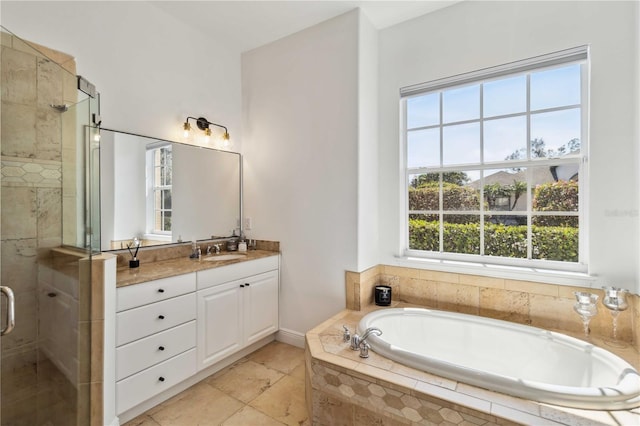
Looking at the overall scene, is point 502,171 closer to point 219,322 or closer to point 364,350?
point 364,350

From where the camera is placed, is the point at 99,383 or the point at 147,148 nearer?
the point at 99,383

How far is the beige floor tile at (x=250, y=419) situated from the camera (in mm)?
1751

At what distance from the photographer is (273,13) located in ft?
8.04

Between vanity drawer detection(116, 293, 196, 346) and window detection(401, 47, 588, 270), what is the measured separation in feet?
5.99

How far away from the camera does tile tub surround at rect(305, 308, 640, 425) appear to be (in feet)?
3.92

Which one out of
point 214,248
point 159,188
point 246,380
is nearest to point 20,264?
point 159,188

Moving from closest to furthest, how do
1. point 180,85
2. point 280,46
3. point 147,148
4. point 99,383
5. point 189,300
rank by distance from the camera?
point 99,383 < point 189,300 < point 147,148 < point 180,85 < point 280,46

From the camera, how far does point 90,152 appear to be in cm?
174

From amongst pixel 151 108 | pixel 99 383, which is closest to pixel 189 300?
pixel 99 383

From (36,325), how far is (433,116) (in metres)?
2.96

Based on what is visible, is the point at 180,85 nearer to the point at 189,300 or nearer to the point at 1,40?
the point at 1,40

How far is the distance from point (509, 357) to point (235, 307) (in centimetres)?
197

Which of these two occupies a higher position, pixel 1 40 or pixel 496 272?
pixel 1 40

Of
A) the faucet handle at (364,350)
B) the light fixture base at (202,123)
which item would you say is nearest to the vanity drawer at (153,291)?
the faucet handle at (364,350)
